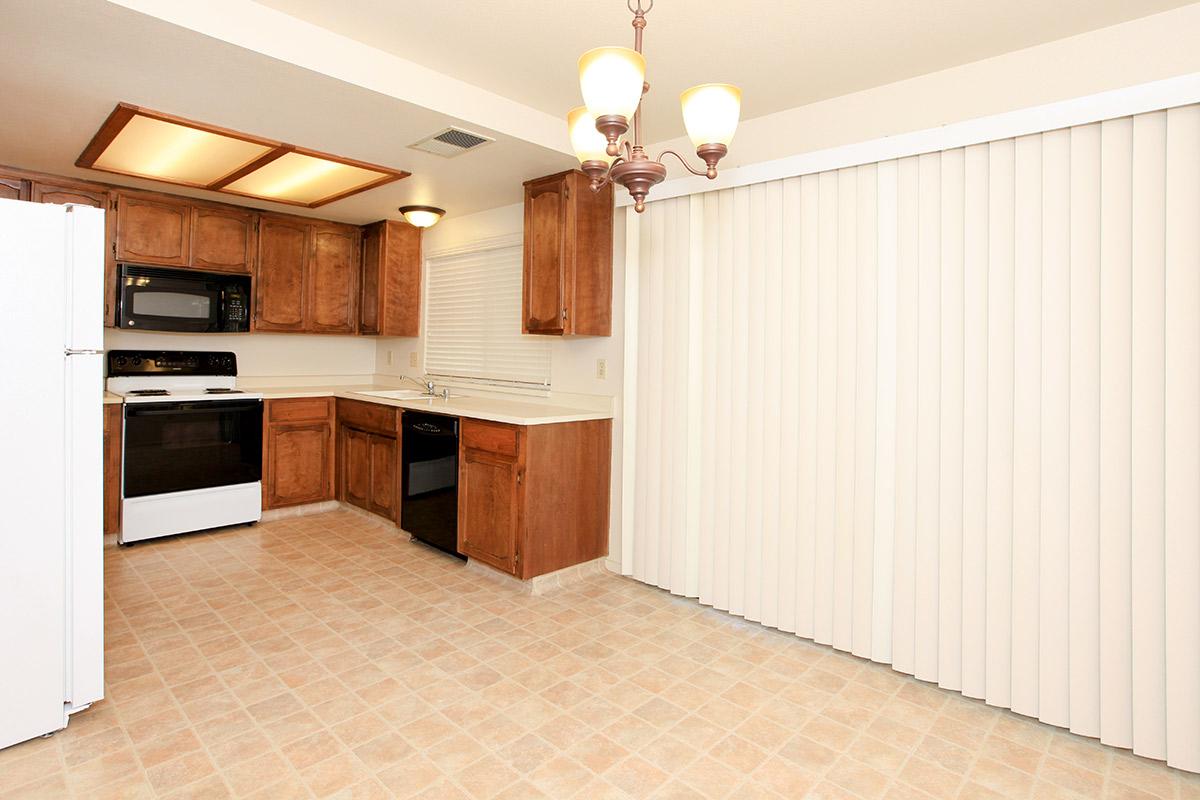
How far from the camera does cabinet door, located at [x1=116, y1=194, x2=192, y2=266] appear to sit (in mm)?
4340

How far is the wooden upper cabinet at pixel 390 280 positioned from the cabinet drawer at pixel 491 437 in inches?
77.6

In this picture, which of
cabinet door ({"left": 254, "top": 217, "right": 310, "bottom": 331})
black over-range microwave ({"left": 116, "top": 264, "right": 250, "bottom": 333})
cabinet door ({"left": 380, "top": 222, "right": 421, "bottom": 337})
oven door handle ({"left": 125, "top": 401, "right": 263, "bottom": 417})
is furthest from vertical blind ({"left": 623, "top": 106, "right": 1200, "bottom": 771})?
black over-range microwave ({"left": 116, "top": 264, "right": 250, "bottom": 333})

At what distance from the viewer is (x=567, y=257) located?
3668 millimetres

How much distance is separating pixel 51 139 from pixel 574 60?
9.40 ft

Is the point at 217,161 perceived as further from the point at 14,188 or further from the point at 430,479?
the point at 430,479

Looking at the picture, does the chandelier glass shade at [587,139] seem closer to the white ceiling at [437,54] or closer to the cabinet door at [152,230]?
the white ceiling at [437,54]

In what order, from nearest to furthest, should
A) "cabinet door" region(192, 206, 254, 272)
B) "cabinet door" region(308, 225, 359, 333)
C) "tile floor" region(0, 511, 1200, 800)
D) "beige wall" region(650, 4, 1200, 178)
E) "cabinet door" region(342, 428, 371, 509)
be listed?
"tile floor" region(0, 511, 1200, 800)
"beige wall" region(650, 4, 1200, 178)
"cabinet door" region(192, 206, 254, 272)
"cabinet door" region(342, 428, 371, 509)
"cabinet door" region(308, 225, 359, 333)

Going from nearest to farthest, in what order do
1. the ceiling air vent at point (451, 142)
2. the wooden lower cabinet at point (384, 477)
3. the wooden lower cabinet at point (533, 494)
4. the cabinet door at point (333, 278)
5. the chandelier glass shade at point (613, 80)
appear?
the chandelier glass shade at point (613, 80) → the ceiling air vent at point (451, 142) → the wooden lower cabinet at point (533, 494) → the wooden lower cabinet at point (384, 477) → the cabinet door at point (333, 278)

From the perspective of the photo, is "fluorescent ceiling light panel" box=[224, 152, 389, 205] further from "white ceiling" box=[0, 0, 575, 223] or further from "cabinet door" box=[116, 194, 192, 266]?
"cabinet door" box=[116, 194, 192, 266]

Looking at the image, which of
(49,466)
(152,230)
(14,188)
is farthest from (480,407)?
(14,188)

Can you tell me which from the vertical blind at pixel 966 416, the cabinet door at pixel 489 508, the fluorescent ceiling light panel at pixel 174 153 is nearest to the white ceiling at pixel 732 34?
the vertical blind at pixel 966 416

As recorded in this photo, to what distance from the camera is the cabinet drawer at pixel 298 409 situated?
15.8ft

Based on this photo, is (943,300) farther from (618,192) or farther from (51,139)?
(51,139)

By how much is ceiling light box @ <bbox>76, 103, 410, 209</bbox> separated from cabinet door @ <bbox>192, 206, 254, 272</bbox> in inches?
19.4
